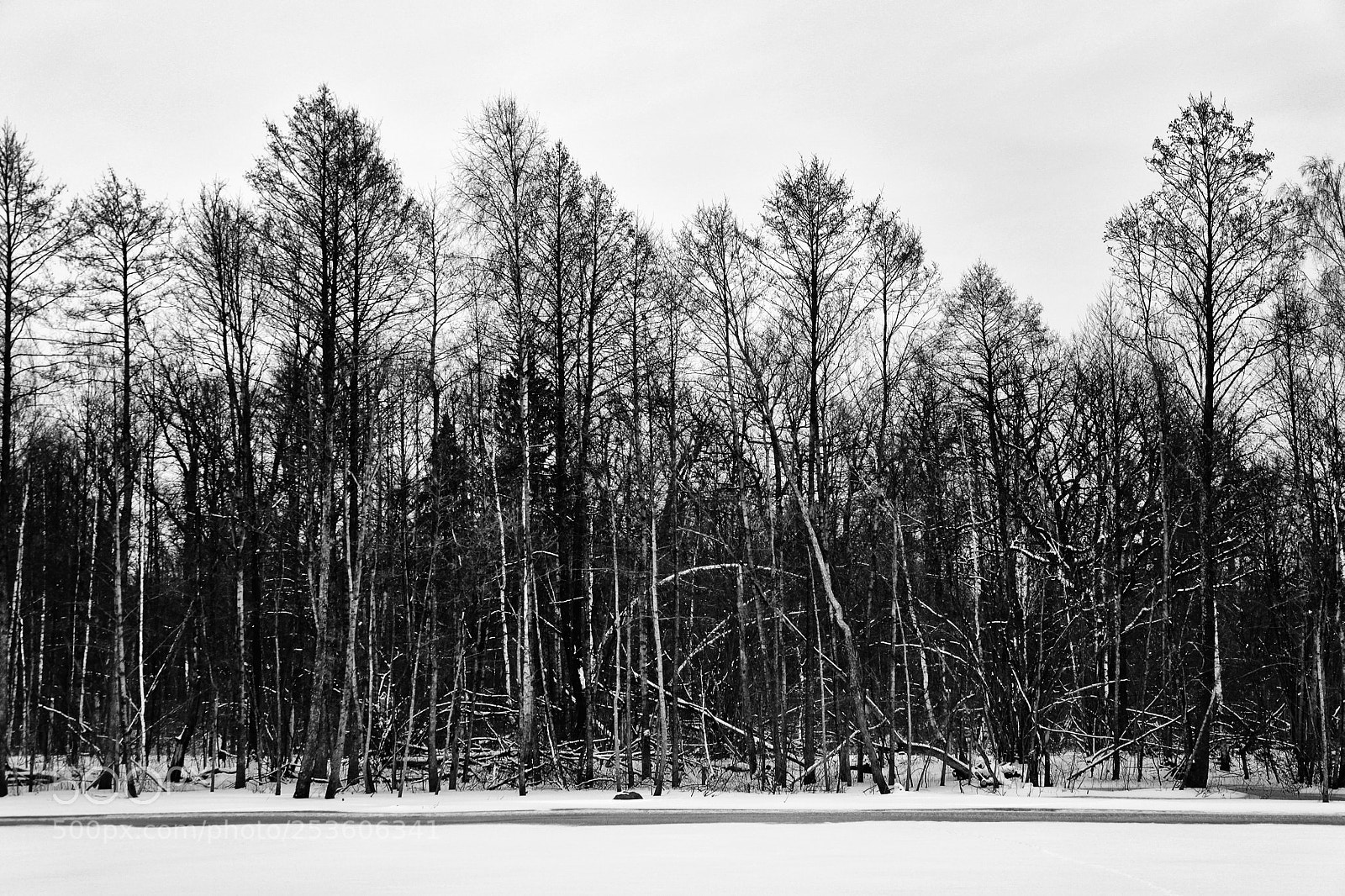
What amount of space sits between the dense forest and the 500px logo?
0.64ft

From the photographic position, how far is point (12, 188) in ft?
76.0

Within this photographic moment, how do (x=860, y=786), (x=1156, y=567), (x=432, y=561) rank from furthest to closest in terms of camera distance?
(x=1156, y=567) < (x=860, y=786) < (x=432, y=561)

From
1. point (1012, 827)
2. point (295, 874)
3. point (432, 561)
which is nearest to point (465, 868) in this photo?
point (295, 874)

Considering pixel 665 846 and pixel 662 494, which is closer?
pixel 665 846

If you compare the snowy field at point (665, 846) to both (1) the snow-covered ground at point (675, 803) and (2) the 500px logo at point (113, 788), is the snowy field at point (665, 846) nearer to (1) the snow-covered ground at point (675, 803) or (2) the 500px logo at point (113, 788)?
(1) the snow-covered ground at point (675, 803)

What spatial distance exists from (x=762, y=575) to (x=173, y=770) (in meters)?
16.0

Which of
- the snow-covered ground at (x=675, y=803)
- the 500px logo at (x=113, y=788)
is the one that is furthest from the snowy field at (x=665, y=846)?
the 500px logo at (x=113, y=788)

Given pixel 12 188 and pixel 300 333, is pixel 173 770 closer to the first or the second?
pixel 300 333

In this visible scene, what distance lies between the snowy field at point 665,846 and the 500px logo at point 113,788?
0.55 m

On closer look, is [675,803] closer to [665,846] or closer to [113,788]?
[665,846]

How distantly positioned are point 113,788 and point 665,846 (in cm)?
1599

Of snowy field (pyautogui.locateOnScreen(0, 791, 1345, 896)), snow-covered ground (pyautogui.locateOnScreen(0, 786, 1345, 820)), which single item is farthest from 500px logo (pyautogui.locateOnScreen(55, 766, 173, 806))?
snowy field (pyautogui.locateOnScreen(0, 791, 1345, 896))

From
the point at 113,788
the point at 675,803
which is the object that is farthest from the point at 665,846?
the point at 113,788

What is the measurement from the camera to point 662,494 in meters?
25.8
